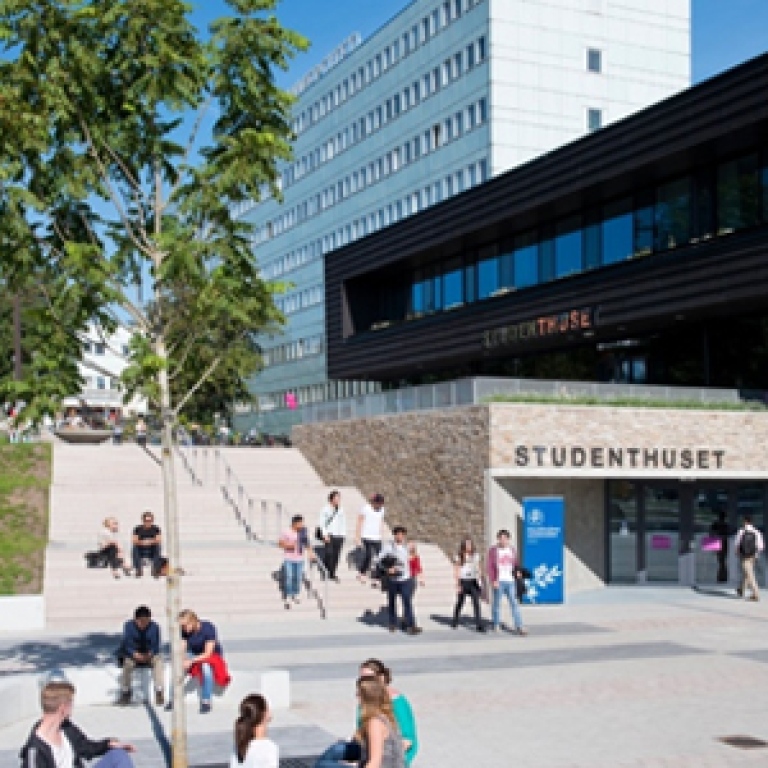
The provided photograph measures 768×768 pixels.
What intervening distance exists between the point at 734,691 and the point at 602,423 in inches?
439

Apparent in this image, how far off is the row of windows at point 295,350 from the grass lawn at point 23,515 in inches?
1673

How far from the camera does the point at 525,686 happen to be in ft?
51.3

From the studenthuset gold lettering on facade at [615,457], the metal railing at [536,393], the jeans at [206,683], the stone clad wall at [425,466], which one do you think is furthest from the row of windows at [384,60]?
the jeans at [206,683]

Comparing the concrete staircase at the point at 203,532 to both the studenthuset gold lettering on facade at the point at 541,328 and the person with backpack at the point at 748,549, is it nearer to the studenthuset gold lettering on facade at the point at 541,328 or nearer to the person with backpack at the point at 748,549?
the person with backpack at the point at 748,549

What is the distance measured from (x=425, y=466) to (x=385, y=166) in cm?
4057

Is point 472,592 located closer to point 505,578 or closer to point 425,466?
point 505,578

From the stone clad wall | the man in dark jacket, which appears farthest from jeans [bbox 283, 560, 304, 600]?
the man in dark jacket

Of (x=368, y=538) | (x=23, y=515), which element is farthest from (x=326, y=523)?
(x=23, y=515)

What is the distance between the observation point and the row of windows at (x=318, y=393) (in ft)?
236

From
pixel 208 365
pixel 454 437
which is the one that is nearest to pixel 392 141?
pixel 454 437

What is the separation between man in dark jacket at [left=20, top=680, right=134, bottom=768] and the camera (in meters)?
8.41

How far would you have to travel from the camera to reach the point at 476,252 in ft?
132

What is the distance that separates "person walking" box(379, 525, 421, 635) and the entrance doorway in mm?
7934

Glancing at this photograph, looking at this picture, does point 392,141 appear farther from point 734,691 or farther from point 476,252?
point 734,691
